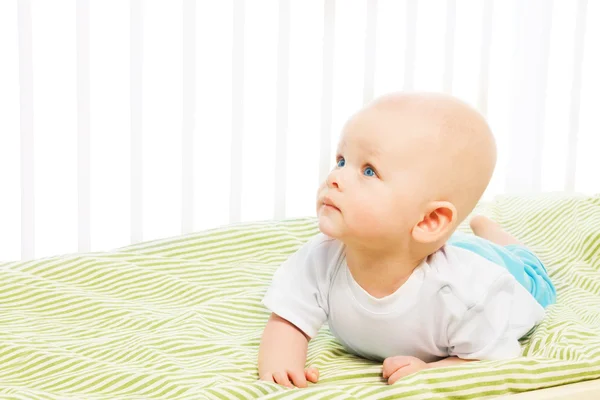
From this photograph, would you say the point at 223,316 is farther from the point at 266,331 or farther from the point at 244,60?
the point at 244,60

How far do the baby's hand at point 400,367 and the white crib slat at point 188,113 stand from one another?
0.83 m

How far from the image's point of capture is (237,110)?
1.77 m

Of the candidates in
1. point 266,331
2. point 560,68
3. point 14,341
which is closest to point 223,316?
point 266,331

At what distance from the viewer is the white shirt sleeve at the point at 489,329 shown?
41.0 inches

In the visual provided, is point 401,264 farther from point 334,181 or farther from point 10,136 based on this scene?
point 10,136

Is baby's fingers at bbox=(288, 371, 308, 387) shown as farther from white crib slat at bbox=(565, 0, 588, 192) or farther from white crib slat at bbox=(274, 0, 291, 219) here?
white crib slat at bbox=(565, 0, 588, 192)

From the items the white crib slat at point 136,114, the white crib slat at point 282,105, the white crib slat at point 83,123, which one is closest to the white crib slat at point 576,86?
the white crib slat at point 282,105

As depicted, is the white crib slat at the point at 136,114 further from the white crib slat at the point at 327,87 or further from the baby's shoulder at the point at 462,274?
the baby's shoulder at the point at 462,274

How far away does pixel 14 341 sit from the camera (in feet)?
3.77

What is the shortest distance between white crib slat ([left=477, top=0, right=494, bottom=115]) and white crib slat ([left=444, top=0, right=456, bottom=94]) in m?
0.08

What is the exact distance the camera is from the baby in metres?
1.00

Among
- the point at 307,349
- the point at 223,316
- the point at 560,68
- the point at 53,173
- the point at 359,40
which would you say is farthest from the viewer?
the point at 560,68

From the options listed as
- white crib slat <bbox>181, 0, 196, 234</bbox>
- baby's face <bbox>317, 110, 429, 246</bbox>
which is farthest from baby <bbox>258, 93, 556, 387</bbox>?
white crib slat <bbox>181, 0, 196, 234</bbox>

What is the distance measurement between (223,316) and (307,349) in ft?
0.67
